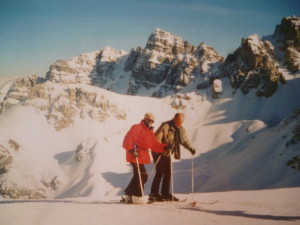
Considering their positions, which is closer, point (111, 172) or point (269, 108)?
point (111, 172)

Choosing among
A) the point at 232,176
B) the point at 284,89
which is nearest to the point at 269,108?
the point at 284,89

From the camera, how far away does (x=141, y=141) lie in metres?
9.62

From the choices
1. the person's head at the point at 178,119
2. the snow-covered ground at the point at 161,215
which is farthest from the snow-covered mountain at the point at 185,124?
the snow-covered ground at the point at 161,215

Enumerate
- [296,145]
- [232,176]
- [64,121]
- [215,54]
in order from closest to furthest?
[296,145]
[232,176]
[64,121]
[215,54]

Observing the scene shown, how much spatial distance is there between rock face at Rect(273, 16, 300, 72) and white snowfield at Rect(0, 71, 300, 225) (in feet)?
36.1

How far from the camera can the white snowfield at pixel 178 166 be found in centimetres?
765

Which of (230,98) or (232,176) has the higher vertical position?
(230,98)

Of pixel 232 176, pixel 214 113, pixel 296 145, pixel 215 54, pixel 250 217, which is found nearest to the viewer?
pixel 250 217

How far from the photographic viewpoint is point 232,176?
37438 mm

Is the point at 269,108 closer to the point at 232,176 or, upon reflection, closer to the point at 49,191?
the point at 232,176

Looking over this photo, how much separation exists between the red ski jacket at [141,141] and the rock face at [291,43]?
110m

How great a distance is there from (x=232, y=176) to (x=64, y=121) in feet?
370

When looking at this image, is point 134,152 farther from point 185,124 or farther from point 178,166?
point 185,124

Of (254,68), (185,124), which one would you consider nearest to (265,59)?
(254,68)
